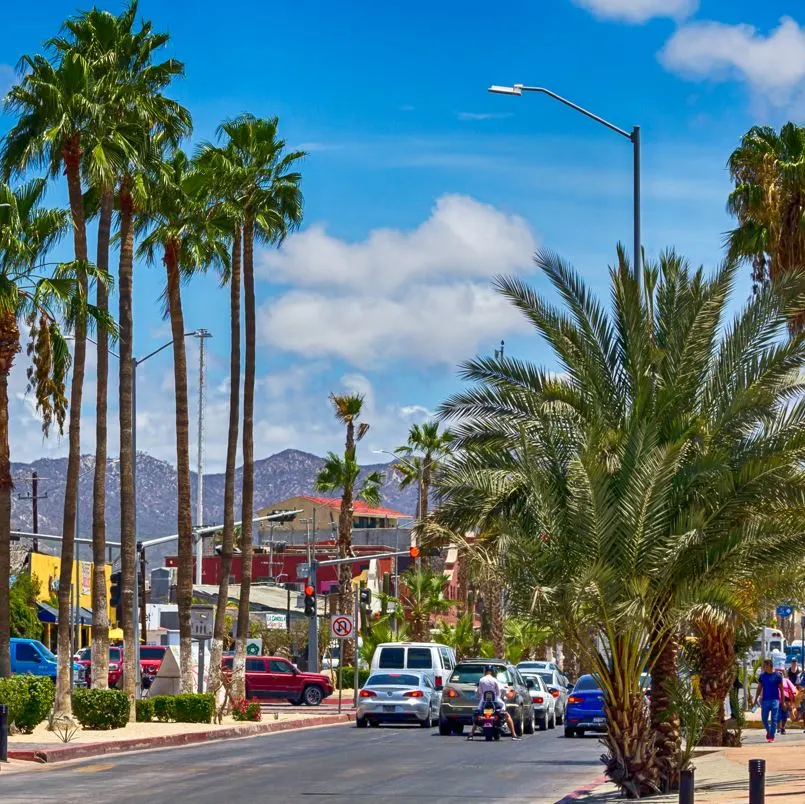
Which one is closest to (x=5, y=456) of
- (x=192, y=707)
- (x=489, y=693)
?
(x=192, y=707)

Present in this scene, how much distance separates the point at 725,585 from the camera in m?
19.3

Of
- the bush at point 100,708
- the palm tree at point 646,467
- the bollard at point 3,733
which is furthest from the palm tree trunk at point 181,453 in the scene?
the palm tree at point 646,467

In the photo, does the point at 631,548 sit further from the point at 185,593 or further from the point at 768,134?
the point at 185,593

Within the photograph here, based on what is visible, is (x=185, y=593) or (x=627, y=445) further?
(x=185, y=593)

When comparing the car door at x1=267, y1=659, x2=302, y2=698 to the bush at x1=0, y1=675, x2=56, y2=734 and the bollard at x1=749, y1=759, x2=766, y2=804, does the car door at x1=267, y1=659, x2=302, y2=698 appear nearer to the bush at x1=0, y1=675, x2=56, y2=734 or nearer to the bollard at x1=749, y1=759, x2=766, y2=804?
the bush at x1=0, y1=675, x2=56, y2=734

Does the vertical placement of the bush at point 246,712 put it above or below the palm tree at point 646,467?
below

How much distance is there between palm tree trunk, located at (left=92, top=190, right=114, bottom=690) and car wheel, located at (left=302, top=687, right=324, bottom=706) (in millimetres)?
16726

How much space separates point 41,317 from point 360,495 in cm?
3786

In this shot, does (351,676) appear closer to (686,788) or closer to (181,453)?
(181,453)

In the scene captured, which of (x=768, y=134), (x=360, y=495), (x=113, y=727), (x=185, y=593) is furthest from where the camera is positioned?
(x=360, y=495)

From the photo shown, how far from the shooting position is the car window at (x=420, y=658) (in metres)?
42.0

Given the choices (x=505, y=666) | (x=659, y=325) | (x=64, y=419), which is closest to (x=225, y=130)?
(x=64, y=419)

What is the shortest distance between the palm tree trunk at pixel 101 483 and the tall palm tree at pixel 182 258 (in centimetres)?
276

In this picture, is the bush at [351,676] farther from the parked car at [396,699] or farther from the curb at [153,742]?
the parked car at [396,699]
